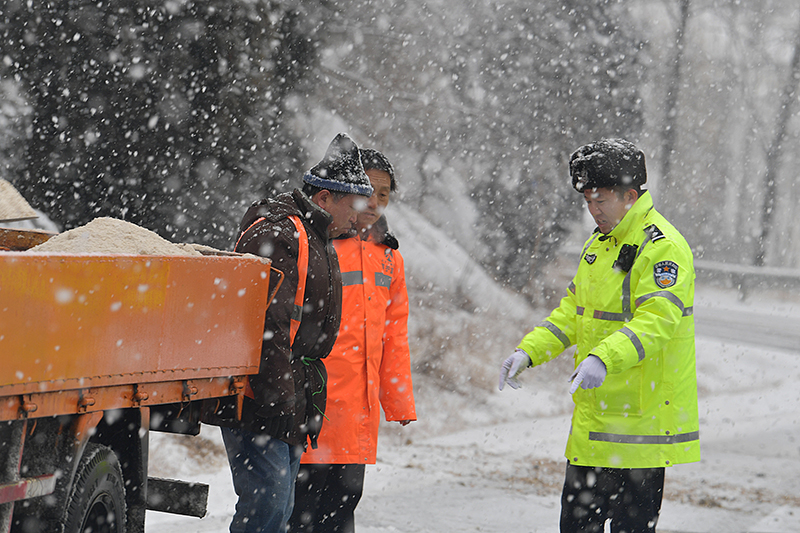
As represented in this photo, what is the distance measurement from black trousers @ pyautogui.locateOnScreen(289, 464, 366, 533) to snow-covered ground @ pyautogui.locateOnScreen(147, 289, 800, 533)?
54.8 inches

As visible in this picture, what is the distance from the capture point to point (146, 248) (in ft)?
9.55

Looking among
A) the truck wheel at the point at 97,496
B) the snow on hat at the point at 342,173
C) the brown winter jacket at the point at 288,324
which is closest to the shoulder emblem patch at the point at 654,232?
the snow on hat at the point at 342,173

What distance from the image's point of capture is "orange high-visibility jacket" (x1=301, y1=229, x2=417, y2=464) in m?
3.97

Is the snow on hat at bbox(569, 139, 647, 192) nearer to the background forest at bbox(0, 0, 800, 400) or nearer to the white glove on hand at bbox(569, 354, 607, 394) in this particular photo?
the white glove on hand at bbox(569, 354, 607, 394)

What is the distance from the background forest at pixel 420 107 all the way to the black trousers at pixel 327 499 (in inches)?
163

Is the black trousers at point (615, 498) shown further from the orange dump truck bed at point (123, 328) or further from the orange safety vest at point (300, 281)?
the orange dump truck bed at point (123, 328)

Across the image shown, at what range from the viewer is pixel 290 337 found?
345cm

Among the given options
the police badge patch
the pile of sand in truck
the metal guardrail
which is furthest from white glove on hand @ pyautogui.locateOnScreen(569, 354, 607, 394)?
the metal guardrail

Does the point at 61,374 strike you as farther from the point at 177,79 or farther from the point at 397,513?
the point at 177,79

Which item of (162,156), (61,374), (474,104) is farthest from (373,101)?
(61,374)

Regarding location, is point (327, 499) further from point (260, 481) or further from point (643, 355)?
point (643, 355)

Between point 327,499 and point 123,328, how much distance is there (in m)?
1.75

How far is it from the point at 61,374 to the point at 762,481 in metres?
6.71

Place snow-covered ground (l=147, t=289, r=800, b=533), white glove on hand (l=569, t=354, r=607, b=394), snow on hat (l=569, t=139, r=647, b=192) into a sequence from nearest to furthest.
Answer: white glove on hand (l=569, t=354, r=607, b=394), snow on hat (l=569, t=139, r=647, b=192), snow-covered ground (l=147, t=289, r=800, b=533)
